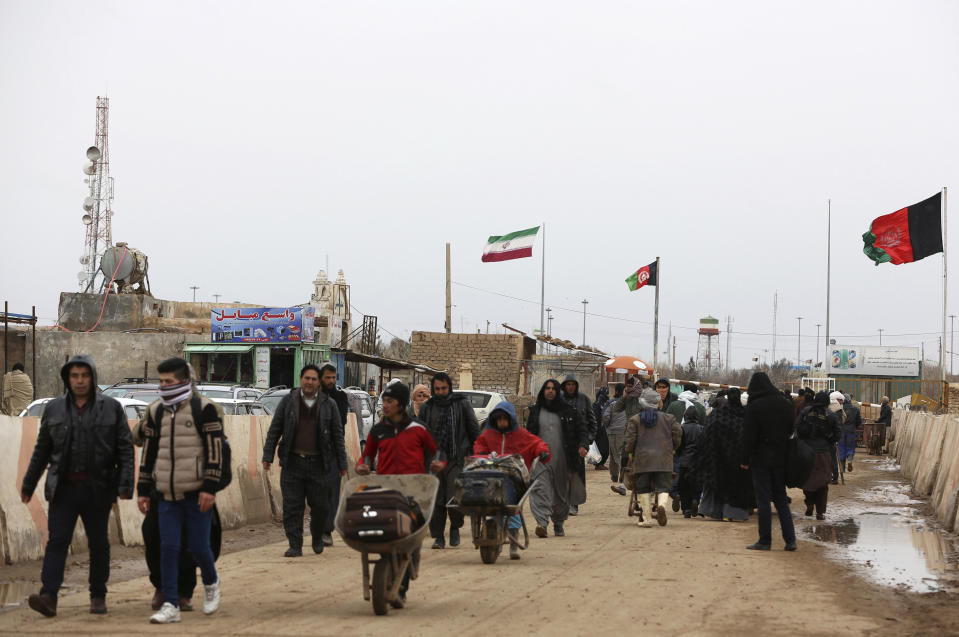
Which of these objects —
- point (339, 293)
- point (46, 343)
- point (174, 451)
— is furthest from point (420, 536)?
point (339, 293)

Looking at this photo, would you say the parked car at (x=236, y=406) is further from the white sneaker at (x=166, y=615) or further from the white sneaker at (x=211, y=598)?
the white sneaker at (x=166, y=615)

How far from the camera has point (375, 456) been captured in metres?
9.83

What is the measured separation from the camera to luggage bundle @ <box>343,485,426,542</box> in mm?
7805

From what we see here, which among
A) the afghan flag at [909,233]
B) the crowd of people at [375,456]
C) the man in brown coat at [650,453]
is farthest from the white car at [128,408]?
the afghan flag at [909,233]

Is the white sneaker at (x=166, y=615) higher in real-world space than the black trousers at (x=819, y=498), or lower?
higher

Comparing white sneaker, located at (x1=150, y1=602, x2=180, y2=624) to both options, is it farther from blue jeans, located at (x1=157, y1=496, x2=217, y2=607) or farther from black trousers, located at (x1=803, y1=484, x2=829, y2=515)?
black trousers, located at (x1=803, y1=484, x2=829, y2=515)

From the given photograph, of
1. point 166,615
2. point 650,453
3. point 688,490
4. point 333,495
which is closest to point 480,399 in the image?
point 688,490

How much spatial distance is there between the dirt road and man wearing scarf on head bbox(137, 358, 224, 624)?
0.51 m

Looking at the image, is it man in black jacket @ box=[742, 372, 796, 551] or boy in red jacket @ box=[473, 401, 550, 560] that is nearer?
boy in red jacket @ box=[473, 401, 550, 560]

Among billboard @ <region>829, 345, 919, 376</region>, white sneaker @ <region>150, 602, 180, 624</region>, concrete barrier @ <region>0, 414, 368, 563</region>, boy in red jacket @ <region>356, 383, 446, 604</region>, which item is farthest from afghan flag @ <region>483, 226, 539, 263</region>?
white sneaker @ <region>150, 602, 180, 624</region>

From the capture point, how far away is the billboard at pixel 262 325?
3922cm

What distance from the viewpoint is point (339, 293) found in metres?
70.2

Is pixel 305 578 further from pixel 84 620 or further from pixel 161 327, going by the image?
pixel 161 327

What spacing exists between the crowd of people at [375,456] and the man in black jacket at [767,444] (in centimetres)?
2
